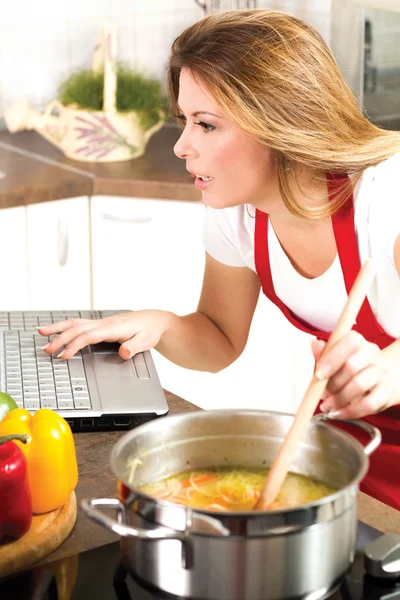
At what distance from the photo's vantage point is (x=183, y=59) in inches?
57.7

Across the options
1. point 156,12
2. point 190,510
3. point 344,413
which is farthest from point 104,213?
point 190,510

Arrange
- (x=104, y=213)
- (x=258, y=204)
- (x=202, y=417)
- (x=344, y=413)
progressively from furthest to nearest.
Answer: (x=104, y=213), (x=258, y=204), (x=344, y=413), (x=202, y=417)

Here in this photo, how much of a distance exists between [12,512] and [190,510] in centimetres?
27

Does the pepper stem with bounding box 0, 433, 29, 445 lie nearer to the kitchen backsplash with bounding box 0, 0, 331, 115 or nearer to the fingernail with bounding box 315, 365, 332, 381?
the fingernail with bounding box 315, 365, 332, 381

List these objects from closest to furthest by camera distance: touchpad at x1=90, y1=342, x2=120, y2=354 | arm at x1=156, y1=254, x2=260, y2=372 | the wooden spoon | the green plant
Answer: the wooden spoon < touchpad at x1=90, y1=342, x2=120, y2=354 < arm at x1=156, y1=254, x2=260, y2=372 < the green plant

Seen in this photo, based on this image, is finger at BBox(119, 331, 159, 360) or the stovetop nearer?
the stovetop

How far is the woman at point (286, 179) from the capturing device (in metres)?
1.42

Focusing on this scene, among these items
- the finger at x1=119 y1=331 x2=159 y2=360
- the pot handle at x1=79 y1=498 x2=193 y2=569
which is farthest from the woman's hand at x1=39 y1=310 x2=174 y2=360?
the pot handle at x1=79 y1=498 x2=193 y2=569

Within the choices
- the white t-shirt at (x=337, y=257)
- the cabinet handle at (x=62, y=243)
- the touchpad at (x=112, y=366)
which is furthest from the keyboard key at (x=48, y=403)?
the cabinet handle at (x=62, y=243)

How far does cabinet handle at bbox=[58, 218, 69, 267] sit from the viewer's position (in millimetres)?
2789

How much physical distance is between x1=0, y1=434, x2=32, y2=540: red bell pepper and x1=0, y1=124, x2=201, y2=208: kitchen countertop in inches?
70.3

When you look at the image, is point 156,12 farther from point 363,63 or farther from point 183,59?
point 183,59

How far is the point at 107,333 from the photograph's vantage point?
56.7 inches

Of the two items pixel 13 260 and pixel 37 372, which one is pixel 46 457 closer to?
pixel 37 372
